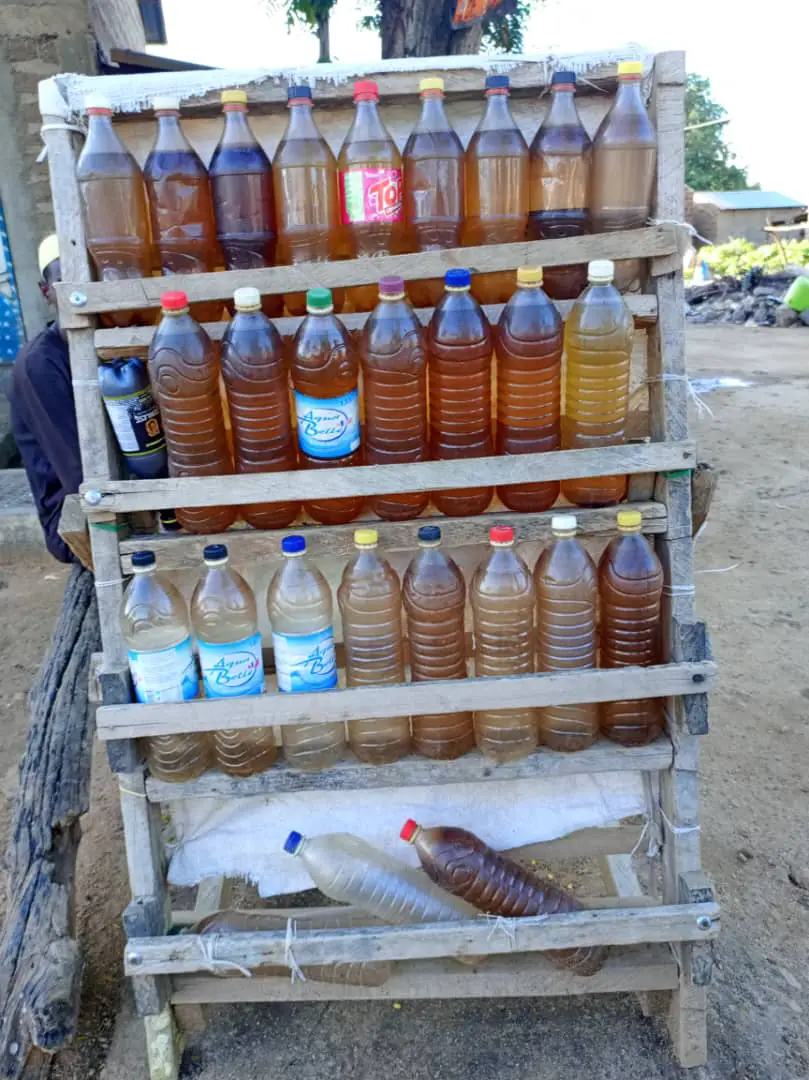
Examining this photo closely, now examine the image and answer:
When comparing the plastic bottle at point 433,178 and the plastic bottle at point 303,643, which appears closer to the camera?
the plastic bottle at point 433,178

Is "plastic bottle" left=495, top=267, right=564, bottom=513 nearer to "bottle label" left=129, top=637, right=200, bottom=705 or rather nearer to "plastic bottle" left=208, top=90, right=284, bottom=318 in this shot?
"plastic bottle" left=208, top=90, right=284, bottom=318

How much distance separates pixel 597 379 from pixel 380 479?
0.61 meters

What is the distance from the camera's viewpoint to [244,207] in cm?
191

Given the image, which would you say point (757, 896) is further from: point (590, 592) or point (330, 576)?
point (330, 576)

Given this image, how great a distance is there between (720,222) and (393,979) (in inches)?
1413

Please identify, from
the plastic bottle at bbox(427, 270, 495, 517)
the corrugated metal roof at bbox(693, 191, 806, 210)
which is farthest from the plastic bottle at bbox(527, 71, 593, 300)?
the corrugated metal roof at bbox(693, 191, 806, 210)

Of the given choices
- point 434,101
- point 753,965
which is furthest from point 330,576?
point 753,965

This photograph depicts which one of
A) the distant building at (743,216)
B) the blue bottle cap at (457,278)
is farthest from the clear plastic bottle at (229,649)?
the distant building at (743,216)

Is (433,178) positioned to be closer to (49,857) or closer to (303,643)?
(303,643)

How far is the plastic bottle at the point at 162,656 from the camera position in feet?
6.52

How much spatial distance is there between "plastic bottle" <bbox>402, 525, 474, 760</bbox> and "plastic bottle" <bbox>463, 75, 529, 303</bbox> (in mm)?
779

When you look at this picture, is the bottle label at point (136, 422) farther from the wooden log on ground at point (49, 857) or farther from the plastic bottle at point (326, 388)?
the wooden log on ground at point (49, 857)

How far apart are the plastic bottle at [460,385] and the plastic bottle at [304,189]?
1.12 ft

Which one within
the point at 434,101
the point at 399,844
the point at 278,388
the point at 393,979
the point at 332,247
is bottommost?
the point at 393,979
